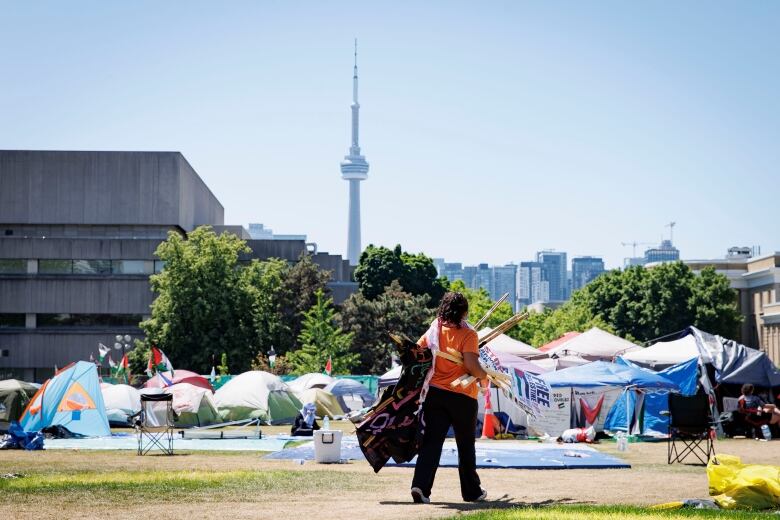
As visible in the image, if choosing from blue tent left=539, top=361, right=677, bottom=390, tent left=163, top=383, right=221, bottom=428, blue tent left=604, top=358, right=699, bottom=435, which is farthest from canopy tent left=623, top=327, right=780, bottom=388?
tent left=163, top=383, right=221, bottom=428

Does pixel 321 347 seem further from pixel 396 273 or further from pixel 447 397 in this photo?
pixel 447 397

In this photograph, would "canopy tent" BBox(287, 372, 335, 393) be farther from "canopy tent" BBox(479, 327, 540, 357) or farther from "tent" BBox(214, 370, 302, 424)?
"canopy tent" BBox(479, 327, 540, 357)

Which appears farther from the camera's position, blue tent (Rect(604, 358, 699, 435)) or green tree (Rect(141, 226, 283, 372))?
green tree (Rect(141, 226, 283, 372))

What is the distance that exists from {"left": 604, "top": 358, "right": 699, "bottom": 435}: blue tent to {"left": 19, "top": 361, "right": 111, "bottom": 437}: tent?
43.8ft

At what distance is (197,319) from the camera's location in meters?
65.2

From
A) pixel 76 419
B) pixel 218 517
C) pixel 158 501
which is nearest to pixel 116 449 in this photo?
pixel 76 419

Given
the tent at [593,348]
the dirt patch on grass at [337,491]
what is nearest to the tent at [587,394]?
the dirt patch on grass at [337,491]

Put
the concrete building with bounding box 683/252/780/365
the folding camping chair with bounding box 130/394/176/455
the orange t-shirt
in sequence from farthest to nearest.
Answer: the concrete building with bounding box 683/252/780/365
the folding camping chair with bounding box 130/394/176/455
the orange t-shirt

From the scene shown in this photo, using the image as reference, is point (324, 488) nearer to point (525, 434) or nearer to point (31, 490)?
point (31, 490)

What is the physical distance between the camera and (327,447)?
19734mm

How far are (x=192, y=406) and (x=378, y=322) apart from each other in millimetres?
38894

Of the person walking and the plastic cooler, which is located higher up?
the person walking

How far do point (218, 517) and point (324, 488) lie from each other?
3.46 meters

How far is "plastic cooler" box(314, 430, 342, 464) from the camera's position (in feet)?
64.7
